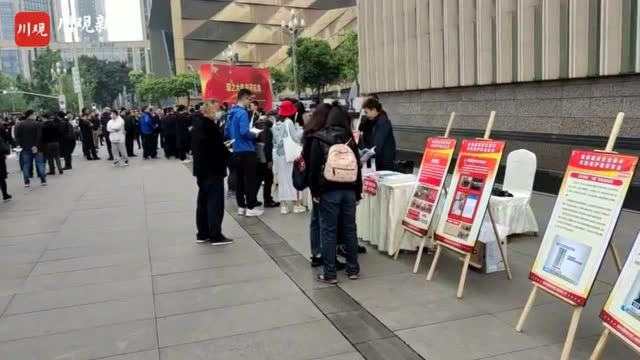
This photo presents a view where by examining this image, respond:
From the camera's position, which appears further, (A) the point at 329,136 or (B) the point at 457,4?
(B) the point at 457,4

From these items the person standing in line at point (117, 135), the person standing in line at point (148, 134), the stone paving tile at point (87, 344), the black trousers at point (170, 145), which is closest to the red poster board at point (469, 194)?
the stone paving tile at point (87, 344)

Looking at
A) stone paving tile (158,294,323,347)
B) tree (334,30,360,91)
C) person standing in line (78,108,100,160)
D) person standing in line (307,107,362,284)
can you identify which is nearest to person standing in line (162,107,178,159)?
person standing in line (78,108,100,160)

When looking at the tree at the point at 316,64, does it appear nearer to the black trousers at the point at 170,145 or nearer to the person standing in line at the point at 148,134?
the person standing in line at the point at 148,134

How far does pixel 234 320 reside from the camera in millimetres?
4672

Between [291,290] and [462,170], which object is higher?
[462,170]

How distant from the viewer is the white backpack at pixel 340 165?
204 inches

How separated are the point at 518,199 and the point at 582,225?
10.5 ft

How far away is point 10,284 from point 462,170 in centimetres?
470

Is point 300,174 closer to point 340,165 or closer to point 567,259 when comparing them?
point 340,165

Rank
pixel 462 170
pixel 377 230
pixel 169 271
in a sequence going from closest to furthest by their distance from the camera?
1. pixel 462 170
2. pixel 169 271
3. pixel 377 230

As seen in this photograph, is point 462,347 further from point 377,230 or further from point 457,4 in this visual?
point 457,4

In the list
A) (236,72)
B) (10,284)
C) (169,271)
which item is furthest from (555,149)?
(10,284)

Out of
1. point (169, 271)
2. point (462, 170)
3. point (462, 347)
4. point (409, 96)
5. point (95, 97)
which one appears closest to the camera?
point (462, 347)

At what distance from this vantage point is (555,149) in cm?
1065
